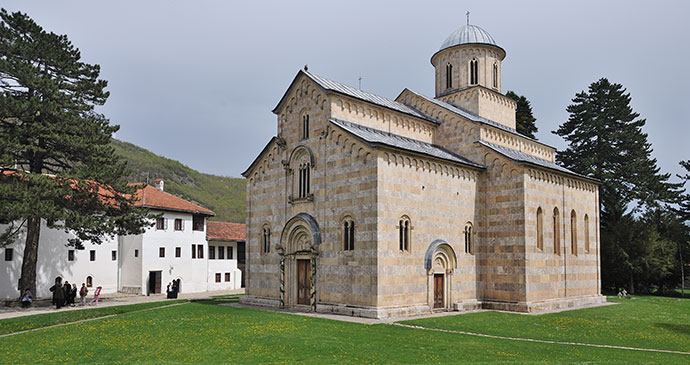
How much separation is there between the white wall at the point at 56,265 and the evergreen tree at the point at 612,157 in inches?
1550

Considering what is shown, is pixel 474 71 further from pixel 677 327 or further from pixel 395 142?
pixel 677 327

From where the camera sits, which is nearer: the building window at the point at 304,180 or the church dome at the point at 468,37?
the building window at the point at 304,180

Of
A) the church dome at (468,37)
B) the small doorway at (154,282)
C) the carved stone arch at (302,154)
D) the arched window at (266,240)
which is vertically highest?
the church dome at (468,37)

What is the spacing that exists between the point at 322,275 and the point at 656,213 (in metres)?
38.4

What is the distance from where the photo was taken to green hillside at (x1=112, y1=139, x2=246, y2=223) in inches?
3412

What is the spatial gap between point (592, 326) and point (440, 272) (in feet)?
22.7

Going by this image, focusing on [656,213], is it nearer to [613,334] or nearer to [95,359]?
[613,334]

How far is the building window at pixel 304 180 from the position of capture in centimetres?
2605

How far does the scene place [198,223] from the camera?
1756 inches

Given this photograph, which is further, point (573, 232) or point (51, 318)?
point (573, 232)

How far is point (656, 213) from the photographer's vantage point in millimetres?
47969

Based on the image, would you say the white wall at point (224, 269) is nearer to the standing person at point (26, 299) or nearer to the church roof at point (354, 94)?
the standing person at point (26, 299)

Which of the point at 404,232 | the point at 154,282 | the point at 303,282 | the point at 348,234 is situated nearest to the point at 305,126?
the point at 348,234

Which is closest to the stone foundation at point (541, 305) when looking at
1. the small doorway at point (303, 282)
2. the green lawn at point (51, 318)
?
the small doorway at point (303, 282)
